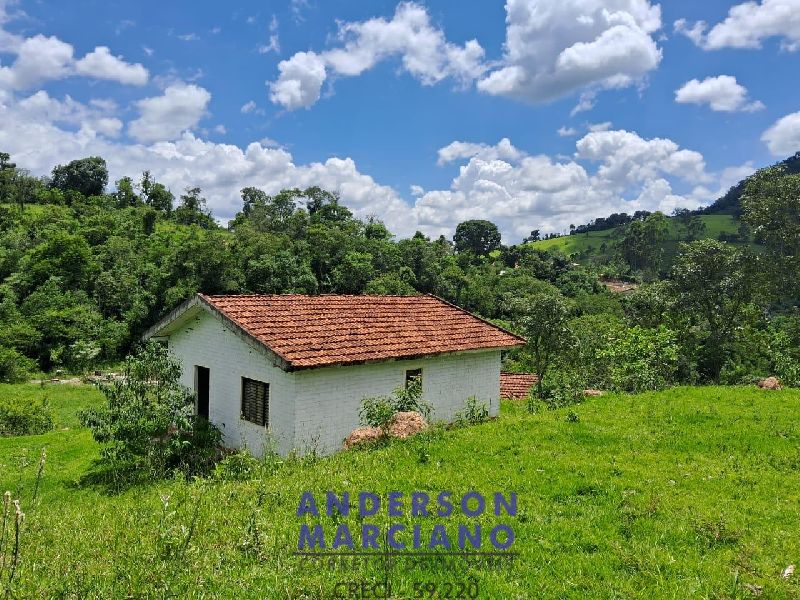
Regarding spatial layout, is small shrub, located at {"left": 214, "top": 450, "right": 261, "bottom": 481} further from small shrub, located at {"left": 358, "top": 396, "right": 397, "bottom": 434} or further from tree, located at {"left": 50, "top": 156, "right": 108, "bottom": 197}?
tree, located at {"left": 50, "top": 156, "right": 108, "bottom": 197}

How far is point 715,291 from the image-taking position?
24328mm

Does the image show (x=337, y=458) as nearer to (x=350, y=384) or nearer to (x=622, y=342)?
(x=350, y=384)

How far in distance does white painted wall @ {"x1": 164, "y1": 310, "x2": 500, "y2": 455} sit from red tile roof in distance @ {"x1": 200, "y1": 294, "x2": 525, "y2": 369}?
0.35 meters

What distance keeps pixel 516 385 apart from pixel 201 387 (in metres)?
15.0

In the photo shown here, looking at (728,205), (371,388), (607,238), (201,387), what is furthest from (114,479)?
(728,205)

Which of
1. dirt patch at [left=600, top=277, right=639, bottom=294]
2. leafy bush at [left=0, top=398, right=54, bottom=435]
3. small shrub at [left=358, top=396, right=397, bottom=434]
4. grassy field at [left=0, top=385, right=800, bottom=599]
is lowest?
leafy bush at [left=0, top=398, right=54, bottom=435]

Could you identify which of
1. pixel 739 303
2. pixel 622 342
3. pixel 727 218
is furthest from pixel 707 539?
pixel 727 218

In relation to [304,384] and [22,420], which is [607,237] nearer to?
[22,420]

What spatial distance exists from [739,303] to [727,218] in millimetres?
90282

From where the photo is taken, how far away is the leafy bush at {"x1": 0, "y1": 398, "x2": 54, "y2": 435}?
768 inches

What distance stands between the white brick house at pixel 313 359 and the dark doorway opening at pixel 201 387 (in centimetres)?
3

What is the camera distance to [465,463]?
8609mm

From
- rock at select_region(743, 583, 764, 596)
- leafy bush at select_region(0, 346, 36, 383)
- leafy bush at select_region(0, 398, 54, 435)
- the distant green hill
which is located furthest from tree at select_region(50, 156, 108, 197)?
the distant green hill

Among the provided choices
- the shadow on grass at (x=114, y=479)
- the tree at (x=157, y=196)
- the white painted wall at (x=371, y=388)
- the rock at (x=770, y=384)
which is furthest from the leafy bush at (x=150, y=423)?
the tree at (x=157, y=196)
